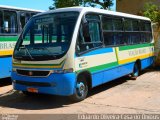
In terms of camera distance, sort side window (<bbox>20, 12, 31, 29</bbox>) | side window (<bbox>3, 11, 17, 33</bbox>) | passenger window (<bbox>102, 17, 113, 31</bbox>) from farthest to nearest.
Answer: side window (<bbox>20, 12, 31, 29</bbox>) < side window (<bbox>3, 11, 17, 33</bbox>) < passenger window (<bbox>102, 17, 113, 31</bbox>)

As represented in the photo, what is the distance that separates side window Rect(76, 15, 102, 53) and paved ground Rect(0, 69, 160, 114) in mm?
1471

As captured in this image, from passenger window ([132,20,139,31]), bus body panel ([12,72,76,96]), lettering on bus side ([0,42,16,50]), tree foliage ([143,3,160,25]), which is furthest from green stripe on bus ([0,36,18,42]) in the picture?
tree foliage ([143,3,160,25])

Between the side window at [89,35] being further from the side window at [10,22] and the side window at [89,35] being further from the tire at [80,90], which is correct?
the side window at [10,22]

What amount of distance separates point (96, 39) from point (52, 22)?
1.39m

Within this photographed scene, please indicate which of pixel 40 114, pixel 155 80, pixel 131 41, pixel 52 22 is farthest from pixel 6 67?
pixel 155 80

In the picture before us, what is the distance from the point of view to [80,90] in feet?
28.1

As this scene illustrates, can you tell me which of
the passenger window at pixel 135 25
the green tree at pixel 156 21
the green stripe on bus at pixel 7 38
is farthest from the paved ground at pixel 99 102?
the green tree at pixel 156 21

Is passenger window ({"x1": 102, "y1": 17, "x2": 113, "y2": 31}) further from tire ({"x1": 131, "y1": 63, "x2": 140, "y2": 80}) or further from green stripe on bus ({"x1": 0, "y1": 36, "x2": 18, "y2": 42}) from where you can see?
green stripe on bus ({"x1": 0, "y1": 36, "x2": 18, "y2": 42})

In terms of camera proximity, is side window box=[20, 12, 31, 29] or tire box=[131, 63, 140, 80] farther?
tire box=[131, 63, 140, 80]

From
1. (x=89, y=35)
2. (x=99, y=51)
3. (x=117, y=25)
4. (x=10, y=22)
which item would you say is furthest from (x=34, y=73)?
(x=117, y=25)

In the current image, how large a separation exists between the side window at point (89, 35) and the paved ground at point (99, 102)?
147cm

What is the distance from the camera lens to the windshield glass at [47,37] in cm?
816

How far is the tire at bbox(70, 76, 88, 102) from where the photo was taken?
8398 millimetres

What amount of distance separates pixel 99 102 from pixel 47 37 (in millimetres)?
2266
